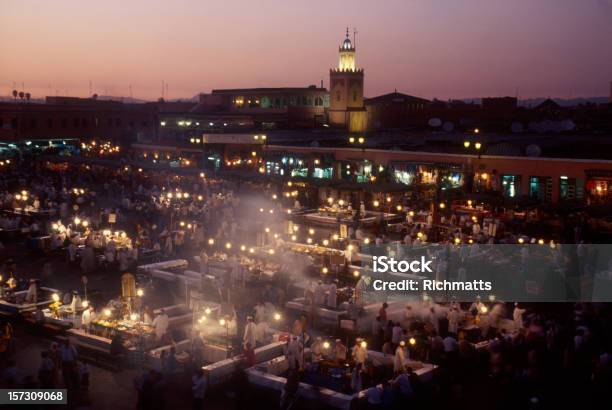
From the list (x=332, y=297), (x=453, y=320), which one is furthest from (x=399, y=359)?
(x=332, y=297)

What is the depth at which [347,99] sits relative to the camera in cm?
5712

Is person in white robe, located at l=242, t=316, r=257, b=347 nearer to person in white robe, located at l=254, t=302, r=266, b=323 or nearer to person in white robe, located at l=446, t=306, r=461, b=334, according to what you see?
person in white robe, located at l=254, t=302, r=266, b=323

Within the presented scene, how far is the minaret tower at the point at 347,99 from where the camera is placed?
56.8 m

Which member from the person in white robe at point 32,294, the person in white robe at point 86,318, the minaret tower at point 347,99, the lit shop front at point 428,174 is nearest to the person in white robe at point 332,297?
the person in white robe at point 86,318

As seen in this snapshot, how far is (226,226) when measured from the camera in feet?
78.2

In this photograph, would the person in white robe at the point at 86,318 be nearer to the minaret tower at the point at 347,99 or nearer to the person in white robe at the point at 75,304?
the person in white robe at the point at 75,304

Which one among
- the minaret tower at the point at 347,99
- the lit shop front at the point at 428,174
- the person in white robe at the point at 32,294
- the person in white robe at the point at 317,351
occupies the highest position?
the minaret tower at the point at 347,99

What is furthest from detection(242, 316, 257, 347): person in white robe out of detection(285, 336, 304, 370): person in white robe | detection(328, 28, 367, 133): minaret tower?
detection(328, 28, 367, 133): minaret tower

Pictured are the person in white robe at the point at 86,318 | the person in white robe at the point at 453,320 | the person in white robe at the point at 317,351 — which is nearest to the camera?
the person in white robe at the point at 317,351

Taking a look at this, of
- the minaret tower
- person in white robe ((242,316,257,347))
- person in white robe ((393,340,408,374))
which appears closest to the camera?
person in white robe ((393,340,408,374))

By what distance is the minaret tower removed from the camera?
5684 cm

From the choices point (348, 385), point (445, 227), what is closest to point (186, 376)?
point (348, 385)

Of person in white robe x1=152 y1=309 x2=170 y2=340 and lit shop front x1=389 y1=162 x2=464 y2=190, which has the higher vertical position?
lit shop front x1=389 y1=162 x2=464 y2=190

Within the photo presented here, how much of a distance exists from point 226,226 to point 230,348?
466 inches
